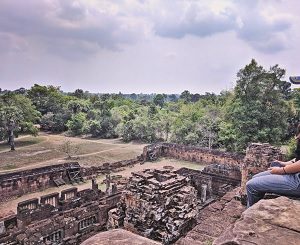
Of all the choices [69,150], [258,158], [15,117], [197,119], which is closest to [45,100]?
[15,117]

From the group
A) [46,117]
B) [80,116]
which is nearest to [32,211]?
[80,116]

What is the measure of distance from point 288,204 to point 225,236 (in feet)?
2.82

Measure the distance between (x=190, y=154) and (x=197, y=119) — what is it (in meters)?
7.21

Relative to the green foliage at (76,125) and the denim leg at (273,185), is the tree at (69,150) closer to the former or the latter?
the green foliage at (76,125)

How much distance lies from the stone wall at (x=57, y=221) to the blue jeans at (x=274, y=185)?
10700 millimetres

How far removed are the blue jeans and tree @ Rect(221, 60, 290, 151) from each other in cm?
2413

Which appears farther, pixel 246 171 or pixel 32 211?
pixel 32 211

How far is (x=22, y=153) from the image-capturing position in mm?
34906

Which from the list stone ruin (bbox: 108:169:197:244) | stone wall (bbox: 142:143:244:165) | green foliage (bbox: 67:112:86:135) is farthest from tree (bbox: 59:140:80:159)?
stone ruin (bbox: 108:169:197:244)

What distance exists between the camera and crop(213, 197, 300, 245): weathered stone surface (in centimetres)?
191

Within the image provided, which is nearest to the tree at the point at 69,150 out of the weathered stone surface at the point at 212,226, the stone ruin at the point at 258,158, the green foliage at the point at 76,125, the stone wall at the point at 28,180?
the stone wall at the point at 28,180

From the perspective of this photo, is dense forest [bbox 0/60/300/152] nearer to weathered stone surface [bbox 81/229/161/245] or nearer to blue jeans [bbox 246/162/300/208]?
blue jeans [bbox 246/162/300/208]

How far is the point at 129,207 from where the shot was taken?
34.5 feet

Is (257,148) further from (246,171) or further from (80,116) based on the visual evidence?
(80,116)
